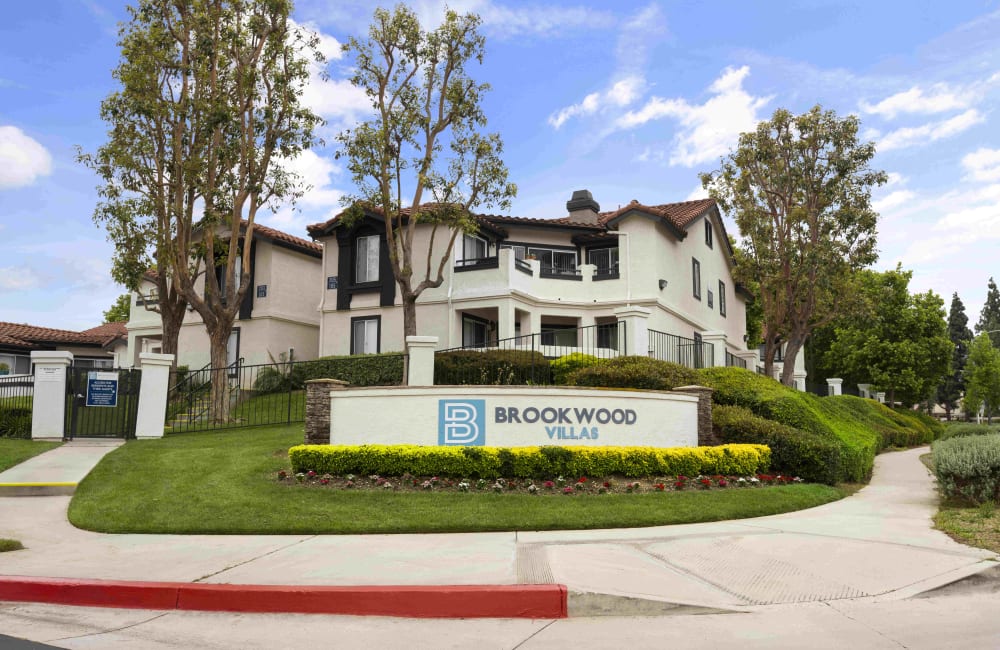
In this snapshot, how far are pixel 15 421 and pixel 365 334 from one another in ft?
39.9

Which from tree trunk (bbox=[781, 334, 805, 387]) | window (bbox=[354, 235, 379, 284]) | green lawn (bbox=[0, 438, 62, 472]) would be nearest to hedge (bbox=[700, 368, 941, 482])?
tree trunk (bbox=[781, 334, 805, 387])

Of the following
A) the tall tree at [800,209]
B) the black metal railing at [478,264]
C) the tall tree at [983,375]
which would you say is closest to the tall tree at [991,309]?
the tall tree at [983,375]

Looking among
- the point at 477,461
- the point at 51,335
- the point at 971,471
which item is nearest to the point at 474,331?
the point at 477,461

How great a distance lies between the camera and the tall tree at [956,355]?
7281 cm

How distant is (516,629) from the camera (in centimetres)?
612

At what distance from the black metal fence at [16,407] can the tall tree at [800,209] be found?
25.2m

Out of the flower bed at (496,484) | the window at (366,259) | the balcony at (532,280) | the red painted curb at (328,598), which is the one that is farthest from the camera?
the window at (366,259)

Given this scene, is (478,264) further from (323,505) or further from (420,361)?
(323,505)

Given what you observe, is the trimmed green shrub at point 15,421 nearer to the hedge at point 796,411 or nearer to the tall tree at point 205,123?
Result: the tall tree at point 205,123

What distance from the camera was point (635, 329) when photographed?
62.0 ft

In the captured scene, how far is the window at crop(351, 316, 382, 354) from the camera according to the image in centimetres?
2800

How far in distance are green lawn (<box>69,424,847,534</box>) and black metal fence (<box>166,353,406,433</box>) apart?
6242mm

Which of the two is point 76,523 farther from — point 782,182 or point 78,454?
point 782,182

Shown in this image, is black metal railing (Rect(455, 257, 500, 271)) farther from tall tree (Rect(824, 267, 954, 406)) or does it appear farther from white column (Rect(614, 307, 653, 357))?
tall tree (Rect(824, 267, 954, 406))
